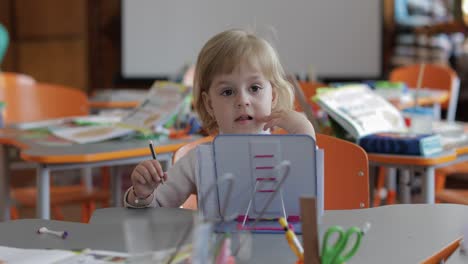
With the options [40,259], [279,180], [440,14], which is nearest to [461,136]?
[279,180]

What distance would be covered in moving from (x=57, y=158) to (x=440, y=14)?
4466mm

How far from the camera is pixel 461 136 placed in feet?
8.32

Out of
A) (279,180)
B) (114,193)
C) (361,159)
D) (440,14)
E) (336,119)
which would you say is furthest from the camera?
(440,14)

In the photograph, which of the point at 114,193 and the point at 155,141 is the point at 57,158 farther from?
the point at 114,193

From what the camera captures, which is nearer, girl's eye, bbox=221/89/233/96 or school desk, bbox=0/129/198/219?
girl's eye, bbox=221/89/233/96

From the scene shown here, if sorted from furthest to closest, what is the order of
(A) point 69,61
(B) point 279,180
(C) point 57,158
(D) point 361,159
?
(A) point 69,61, (C) point 57,158, (D) point 361,159, (B) point 279,180

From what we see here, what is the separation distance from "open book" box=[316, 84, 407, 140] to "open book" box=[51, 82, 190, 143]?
539 mm

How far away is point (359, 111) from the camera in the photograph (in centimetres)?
247

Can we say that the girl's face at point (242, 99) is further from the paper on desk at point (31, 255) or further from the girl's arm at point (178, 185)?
the paper on desk at point (31, 255)

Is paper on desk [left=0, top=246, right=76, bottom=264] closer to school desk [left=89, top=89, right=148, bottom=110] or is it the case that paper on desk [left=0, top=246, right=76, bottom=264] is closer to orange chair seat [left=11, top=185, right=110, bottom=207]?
orange chair seat [left=11, top=185, right=110, bottom=207]

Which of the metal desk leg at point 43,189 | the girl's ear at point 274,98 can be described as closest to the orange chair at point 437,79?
the metal desk leg at point 43,189

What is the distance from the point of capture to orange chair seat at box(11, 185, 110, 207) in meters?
3.07

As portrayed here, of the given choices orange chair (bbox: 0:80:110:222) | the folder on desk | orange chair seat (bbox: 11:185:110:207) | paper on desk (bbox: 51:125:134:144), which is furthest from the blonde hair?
orange chair (bbox: 0:80:110:222)

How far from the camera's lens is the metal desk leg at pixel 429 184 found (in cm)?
224
